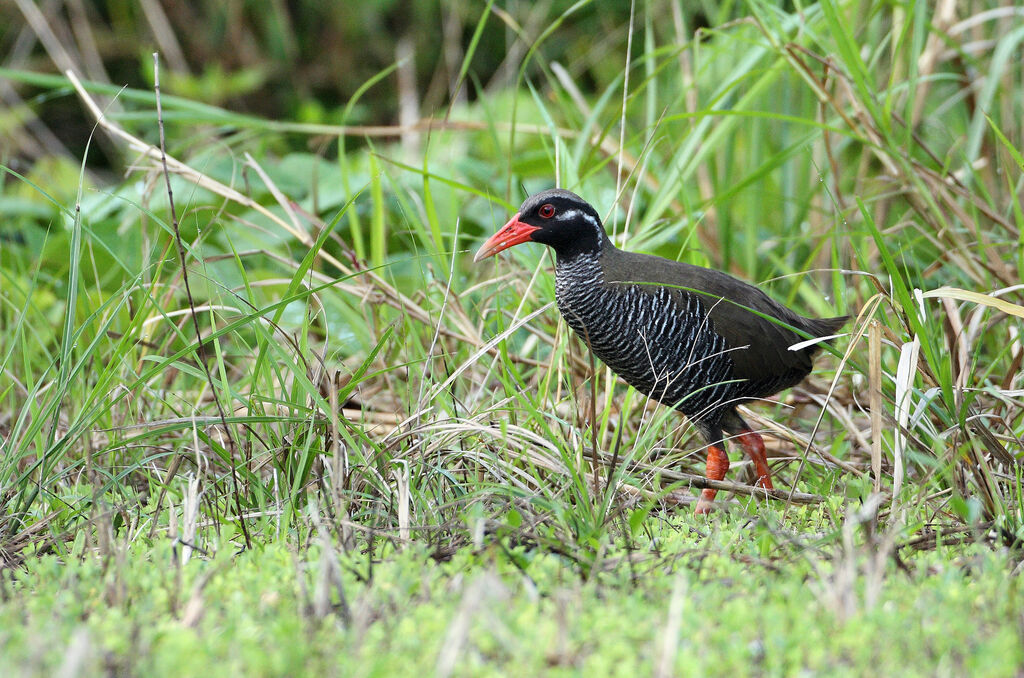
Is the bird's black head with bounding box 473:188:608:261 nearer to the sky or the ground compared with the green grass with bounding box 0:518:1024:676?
nearer to the sky

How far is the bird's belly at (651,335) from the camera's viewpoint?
334 cm

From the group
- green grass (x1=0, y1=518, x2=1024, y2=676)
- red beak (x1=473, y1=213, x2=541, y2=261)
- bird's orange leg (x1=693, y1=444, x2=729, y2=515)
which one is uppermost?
red beak (x1=473, y1=213, x2=541, y2=261)

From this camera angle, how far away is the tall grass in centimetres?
264

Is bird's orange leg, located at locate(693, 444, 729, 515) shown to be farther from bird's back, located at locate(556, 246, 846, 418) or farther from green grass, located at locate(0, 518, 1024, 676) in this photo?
green grass, located at locate(0, 518, 1024, 676)

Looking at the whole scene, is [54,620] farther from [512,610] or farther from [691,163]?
[691,163]

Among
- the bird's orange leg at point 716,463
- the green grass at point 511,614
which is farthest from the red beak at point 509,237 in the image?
the green grass at point 511,614

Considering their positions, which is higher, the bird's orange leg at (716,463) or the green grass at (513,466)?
the green grass at (513,466)

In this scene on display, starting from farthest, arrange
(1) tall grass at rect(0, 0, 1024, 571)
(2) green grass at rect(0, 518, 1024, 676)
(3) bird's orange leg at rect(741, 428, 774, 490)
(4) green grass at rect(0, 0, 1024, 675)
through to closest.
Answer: (3) bird's orange leg at rect(741, 428, 774, 490)
(1) tall grass at rect(0, 0, 1024, 571)
(4) green grass at rect(0, 0, 1024, 675)
(2) green grass at rect(0, 518, 1024, 676)

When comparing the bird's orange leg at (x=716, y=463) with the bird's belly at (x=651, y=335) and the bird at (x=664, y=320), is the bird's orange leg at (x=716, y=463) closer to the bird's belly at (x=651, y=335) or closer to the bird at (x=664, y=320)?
the bird at (x=664, y=320)

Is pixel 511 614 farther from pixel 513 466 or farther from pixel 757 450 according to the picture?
pixel 757 450

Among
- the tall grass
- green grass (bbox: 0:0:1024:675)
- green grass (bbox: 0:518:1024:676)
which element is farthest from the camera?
the tall grass

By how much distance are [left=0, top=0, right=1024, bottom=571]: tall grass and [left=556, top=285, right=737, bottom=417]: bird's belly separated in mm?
137

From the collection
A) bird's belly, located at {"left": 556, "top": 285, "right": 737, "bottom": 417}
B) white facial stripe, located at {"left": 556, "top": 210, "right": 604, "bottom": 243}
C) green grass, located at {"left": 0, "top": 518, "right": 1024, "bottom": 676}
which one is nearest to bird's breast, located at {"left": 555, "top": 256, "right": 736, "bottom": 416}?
bird's belly, located at {"left": 556, "top": 285, "right": 737, "bottom": 417}

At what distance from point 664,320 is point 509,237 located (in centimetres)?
57
